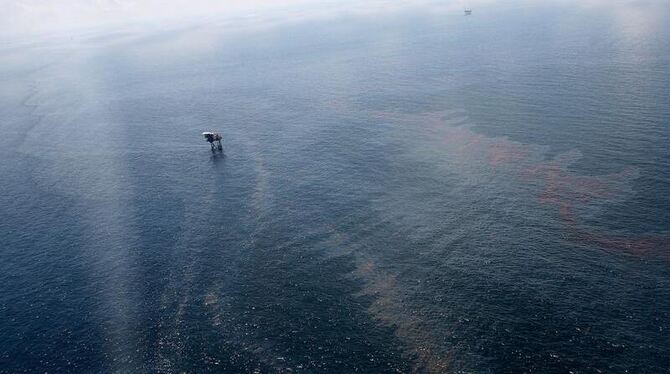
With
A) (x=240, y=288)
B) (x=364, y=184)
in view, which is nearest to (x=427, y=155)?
(x=364, y=184)

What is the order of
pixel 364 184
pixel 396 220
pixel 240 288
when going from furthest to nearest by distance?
1. pixel 364 184
2. pixel 396 220
3. pixel 240 288

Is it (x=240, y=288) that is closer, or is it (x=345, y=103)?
(x=240, y=288)

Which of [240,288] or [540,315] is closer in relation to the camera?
[540,315]

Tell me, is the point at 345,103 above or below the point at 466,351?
above

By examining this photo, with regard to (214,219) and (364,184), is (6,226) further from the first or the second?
(364,184)

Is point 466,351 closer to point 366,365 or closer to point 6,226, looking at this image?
point 366,365

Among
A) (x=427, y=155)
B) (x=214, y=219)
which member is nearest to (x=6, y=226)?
(x=214, y=219)

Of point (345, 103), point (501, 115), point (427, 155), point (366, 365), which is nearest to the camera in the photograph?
point (366, 365)

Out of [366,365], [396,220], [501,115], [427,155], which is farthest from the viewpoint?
[501,115]

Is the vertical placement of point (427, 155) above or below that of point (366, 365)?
above

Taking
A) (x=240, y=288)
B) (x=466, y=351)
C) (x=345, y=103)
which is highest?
(x=345, y=103)
